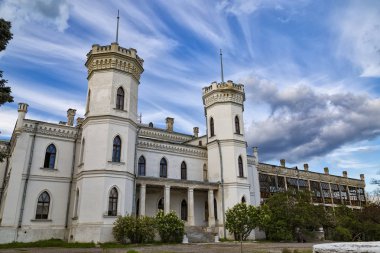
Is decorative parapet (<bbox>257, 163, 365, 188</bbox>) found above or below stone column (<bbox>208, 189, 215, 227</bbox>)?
above

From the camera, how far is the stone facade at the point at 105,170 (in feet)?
74.5

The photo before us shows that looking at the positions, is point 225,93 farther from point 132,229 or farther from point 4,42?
point 4,42

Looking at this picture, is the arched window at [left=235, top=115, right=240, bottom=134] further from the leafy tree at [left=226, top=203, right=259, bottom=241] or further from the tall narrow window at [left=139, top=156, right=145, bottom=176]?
the leafy tree at [left=226, top=203, right=259, bottom=241]

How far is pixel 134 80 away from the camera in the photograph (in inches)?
1051

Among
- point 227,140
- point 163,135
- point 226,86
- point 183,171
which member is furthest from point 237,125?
point 163,135

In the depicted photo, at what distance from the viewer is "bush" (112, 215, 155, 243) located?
21.0 metres

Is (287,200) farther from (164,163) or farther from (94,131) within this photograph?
(94,131)

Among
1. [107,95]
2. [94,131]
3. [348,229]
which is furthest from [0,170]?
[348,229]

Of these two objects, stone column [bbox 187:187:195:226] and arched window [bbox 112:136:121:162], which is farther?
stone column [bbox 187:187:195:226]

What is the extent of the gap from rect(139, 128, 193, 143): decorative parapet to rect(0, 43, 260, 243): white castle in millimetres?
4681

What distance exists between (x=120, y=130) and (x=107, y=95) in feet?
9.62

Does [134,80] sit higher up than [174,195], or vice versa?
[134,80]

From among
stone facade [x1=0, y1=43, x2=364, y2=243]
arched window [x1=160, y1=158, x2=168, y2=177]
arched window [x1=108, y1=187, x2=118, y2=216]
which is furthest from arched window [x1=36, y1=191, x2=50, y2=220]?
arched window [x1=160, y1=158, x2=168, y2=177]

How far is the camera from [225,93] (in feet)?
108
